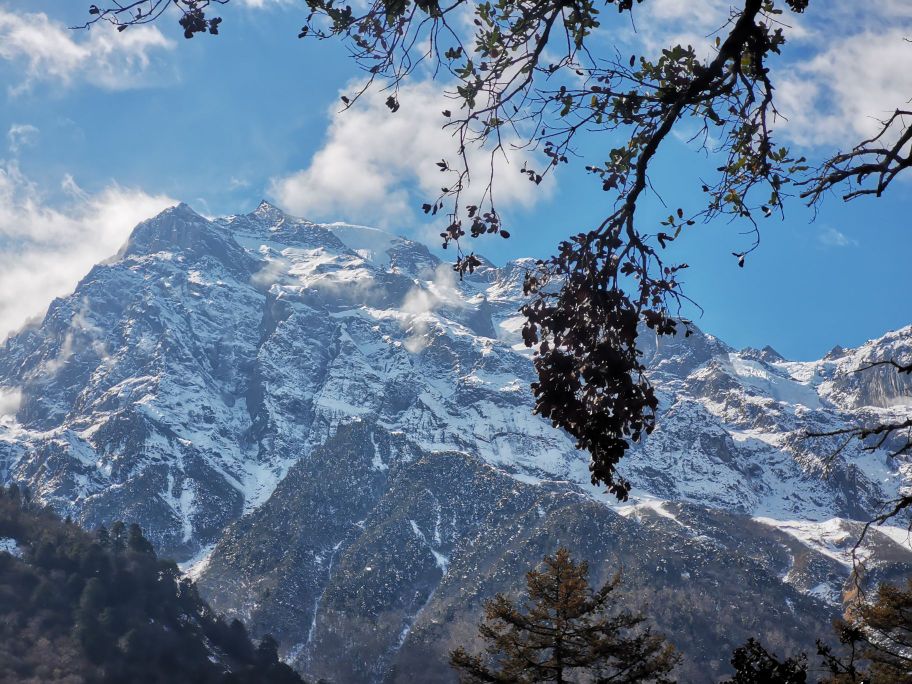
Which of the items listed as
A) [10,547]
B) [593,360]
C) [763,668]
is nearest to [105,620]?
[10,547]

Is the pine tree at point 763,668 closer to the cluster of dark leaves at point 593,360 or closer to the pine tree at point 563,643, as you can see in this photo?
the pine tree at point 563,643

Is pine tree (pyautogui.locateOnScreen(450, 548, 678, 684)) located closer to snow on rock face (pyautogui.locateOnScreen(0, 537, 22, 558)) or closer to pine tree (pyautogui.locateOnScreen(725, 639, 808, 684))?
pine tree (pyautogui.locateOnScreen(725, 639, 808, 684))

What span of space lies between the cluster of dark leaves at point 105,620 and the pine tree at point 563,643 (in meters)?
94.0

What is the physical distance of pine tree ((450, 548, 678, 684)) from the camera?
2112cm

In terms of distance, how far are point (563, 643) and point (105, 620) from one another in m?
111

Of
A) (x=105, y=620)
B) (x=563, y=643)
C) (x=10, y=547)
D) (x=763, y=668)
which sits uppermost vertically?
(x=763, y=668)

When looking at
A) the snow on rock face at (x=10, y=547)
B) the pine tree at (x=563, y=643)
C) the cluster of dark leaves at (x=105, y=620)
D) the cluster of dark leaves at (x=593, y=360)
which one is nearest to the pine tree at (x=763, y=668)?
the pine tree at (x=563, y=643)

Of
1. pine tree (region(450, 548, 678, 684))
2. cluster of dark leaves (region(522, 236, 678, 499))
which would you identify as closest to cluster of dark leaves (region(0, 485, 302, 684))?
pine tree (region(450, 548, 678, 684))

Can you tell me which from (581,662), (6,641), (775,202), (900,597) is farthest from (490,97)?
(6,641)

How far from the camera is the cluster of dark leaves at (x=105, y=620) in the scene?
108250mm

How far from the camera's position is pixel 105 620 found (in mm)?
114750

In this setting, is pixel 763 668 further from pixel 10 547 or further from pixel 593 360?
pixel 10 547

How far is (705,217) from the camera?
6.84 m

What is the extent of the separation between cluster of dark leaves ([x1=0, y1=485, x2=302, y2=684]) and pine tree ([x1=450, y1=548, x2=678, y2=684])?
9400 centimetres
